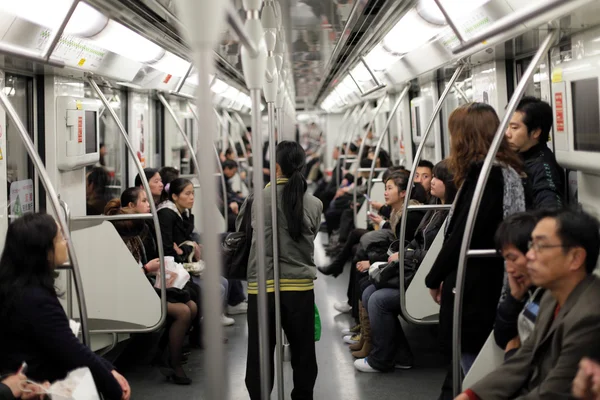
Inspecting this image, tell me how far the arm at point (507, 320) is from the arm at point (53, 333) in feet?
5.04

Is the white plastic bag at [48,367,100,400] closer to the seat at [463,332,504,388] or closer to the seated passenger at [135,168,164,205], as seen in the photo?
the seat at [463,332,504,388]

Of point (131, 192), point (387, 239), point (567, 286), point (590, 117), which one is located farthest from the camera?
point (387, 239)

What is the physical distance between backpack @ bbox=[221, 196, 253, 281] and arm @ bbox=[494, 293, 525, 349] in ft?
4.88

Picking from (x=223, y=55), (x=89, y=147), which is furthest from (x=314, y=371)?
(x=223, y=55)

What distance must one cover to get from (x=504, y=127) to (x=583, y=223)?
52 cm

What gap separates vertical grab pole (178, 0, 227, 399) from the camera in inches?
60.3

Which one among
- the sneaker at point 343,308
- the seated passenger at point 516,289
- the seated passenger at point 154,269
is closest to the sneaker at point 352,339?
the sneaker at point 343,308

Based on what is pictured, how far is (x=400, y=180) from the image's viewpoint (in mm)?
5375

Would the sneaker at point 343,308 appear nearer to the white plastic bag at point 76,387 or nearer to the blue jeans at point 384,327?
the blue jeans at point 384,327

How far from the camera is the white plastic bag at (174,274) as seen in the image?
5.11 metres

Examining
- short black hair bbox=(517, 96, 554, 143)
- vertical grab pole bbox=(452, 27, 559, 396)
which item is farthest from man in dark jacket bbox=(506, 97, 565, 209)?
vertical grab pole bbox=(452, 27, 559, 396)

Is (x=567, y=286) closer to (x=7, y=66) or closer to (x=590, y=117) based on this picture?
(x=590, y=117)

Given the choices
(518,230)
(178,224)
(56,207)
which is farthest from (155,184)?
(518,230)

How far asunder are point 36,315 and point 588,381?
189 centimetres
